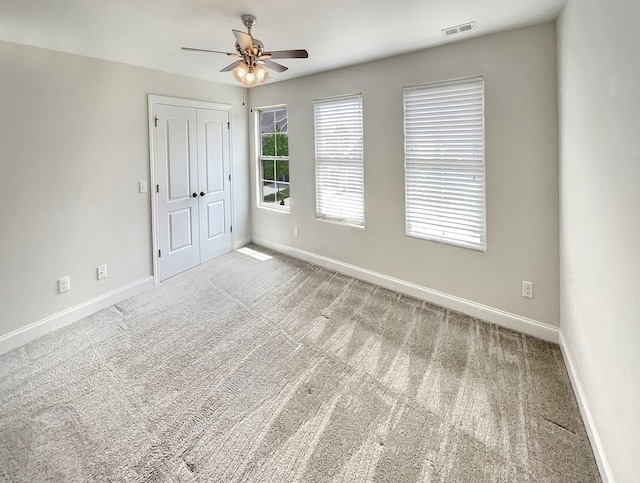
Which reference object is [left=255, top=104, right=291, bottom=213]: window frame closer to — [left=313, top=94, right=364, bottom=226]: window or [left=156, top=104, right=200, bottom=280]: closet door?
[left=313, top=94, right=364, bottom=226]: window

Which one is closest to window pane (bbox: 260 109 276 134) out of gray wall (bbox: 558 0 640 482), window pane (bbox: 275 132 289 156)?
window pane (bbox: 275 132 289 156)

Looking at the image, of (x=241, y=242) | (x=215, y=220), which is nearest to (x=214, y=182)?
(x=215, y=220)

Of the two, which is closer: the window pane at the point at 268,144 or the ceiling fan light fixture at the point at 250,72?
the ceiling fan light fixture at the point at 250,72

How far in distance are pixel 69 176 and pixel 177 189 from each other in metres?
1.31

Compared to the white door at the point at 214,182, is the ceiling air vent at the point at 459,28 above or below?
above

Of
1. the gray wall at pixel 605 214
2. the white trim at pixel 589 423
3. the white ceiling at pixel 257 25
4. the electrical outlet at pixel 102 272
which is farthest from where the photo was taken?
the electrical outlet at pixel 102 272

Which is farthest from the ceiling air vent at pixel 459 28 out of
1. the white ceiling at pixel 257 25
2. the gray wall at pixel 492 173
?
the gray wall at pixel 492 173

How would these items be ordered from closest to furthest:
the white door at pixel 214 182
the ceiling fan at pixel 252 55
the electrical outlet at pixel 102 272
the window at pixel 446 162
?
1. the ceiling fan at pixel 252 55
2. the window at pixel 446 162
3. the electrical outlet at pixel 102 272
4. the white door at pixel 214 182

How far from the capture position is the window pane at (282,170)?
5.20 meters

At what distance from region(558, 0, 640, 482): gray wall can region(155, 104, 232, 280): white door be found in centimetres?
403

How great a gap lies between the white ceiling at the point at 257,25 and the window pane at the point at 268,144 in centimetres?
196

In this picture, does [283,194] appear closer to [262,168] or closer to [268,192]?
[268,192]

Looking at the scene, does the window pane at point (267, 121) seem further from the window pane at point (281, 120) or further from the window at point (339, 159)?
the window at point (339, 159)

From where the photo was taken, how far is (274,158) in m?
5.32
